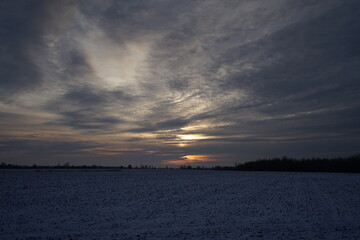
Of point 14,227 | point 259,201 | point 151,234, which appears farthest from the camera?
point 259,201

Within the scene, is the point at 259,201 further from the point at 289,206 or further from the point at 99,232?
the point at 99,232

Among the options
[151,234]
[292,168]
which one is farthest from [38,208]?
[292,168]

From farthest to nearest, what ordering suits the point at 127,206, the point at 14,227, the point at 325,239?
1. the point at 127,206
2. the point at 14,227
3. the point at 325,239

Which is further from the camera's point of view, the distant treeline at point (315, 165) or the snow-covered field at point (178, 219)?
the distant treeline at point (315, 165)

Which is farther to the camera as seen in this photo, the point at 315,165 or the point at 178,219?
the point at 315,165

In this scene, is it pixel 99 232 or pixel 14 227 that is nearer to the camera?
pixel 99 232

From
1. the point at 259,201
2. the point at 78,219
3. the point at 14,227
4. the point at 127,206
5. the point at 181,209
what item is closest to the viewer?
the point at 14,227

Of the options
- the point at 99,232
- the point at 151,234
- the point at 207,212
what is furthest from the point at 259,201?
the point at 99,232

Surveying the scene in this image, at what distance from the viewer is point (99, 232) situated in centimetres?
1098

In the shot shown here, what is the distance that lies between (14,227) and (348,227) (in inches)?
566

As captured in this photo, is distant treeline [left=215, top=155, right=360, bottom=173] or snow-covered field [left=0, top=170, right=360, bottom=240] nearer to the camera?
snow-covered field [left=0, top=170, right=360, bottom=240]

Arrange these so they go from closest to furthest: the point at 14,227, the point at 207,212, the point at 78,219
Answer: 1. the point at 14,227
2. the point at 78,219
3. the point at 207,212

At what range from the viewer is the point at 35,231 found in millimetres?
11055

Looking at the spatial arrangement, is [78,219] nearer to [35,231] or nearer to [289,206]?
[35,231]
